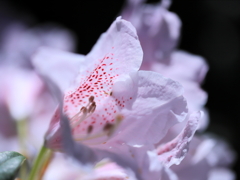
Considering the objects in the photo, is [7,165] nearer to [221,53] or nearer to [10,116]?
[10,116]

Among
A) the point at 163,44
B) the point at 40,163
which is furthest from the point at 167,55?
the point at 40,163

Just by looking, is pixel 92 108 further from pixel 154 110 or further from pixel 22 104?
pixel 22 104

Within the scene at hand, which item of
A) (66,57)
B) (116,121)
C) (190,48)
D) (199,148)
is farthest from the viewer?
(190,48)

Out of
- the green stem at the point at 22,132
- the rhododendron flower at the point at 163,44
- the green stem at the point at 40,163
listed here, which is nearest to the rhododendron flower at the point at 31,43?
the green stem at the point at 22,132

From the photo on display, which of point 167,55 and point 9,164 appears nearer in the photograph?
point 9,164

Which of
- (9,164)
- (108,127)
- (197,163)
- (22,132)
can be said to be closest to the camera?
(9,164)

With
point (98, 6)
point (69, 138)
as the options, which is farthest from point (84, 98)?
point (98, 6)

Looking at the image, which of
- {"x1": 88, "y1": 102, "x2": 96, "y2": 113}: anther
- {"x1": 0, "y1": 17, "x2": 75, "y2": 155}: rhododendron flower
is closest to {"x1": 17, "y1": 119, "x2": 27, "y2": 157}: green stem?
{"x1": 0, "y1": 17, "x2": 75, "y2": 155}: rhododendron flower
